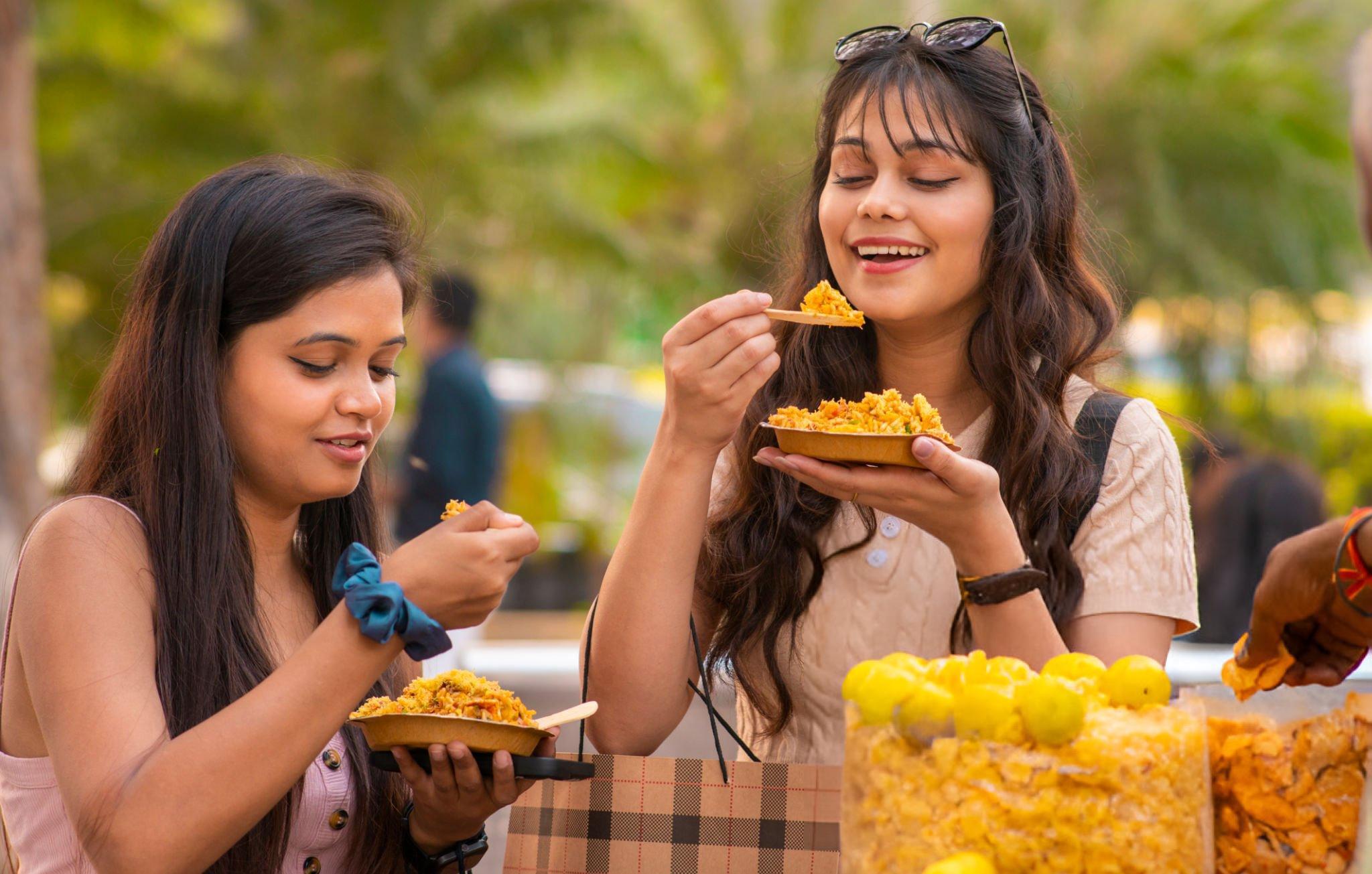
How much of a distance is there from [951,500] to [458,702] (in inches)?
30.6

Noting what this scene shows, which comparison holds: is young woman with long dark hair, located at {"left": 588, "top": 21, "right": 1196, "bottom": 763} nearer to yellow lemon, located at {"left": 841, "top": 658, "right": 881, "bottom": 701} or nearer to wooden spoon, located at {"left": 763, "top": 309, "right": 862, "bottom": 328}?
wooden spoon, located at {"left": 763, "top": 309, "right": 862, "bottom": 328}

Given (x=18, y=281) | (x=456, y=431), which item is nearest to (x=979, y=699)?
(x=456, y=431)

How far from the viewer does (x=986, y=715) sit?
4.79ft

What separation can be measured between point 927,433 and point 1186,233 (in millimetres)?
11267

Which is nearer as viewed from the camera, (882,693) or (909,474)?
(882,693)

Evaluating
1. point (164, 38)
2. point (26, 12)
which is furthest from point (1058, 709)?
point (164, 38)

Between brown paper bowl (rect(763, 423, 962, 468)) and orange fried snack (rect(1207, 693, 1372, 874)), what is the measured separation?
1.96 feet

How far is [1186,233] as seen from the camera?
12336 mm

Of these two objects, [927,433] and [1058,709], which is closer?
[1058,709]

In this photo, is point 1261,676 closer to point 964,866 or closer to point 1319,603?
point 1319,603

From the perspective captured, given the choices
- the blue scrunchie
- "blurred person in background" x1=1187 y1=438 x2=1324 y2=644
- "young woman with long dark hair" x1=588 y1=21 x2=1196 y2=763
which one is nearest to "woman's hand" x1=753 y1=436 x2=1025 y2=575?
"young woman with long dark hair" x1=588 y1=21 x2=1196 y2=763

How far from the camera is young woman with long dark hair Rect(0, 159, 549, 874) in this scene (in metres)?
1.78

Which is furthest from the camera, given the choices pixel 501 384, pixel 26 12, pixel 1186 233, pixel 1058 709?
pixel 501 384

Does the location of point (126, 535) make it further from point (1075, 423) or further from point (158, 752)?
point (1075, 423)
